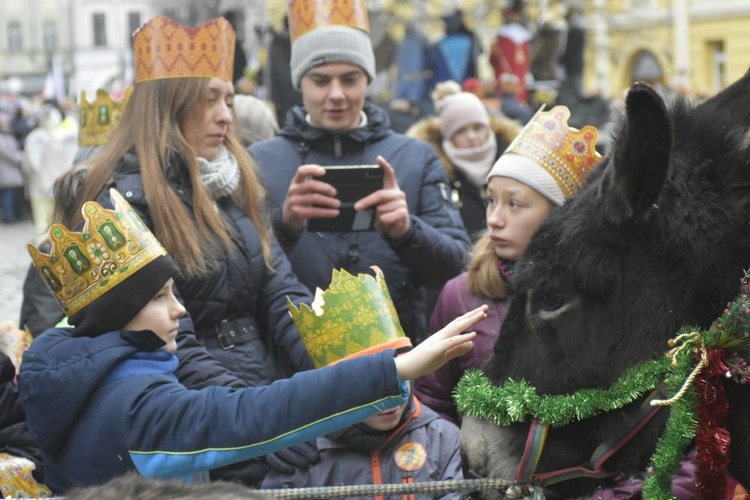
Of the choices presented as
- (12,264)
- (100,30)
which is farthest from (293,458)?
(100,30)

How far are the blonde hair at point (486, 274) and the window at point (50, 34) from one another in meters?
91.5

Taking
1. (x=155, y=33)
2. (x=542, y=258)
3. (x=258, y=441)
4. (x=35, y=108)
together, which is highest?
(x=155, y=33)

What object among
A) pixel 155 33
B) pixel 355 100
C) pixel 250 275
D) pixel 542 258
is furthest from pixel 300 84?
pixel 542 258

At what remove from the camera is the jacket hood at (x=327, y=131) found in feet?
18.3

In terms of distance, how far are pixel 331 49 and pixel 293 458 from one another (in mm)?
2043

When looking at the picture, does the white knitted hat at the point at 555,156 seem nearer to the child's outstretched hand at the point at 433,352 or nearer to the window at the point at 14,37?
the child's outstretched hand at the point at 433,352

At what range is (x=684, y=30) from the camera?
148 ft

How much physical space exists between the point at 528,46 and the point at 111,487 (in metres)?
16.9

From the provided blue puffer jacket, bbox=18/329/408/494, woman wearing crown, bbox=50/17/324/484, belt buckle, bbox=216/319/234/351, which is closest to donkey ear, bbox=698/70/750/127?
blue puffer jacket, bbox=18/329/408/494

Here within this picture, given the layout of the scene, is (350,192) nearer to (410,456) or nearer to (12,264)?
(410,456)

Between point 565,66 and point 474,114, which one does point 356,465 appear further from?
point 565,66

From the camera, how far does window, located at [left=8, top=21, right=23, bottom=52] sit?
303ft

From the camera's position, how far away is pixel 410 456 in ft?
14.5

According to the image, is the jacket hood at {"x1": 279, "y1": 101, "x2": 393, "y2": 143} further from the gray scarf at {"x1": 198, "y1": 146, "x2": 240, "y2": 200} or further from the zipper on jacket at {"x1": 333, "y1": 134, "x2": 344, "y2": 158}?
the gray scarf at {"x1": 198, "y1": 146, "x2": 240, "y2": 200}
